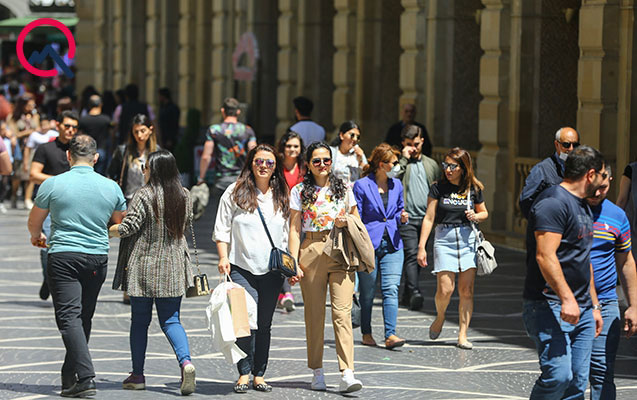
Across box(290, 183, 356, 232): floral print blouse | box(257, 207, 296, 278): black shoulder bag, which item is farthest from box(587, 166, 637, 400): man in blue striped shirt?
box(290, 183, 356, 232): floral print blouse

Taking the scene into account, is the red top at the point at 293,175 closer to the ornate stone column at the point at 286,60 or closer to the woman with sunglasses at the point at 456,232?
the woman with sunglasses at the point at 456,232

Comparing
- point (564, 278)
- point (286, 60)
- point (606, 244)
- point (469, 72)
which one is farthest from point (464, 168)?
point (286, 60)

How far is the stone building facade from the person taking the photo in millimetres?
15969

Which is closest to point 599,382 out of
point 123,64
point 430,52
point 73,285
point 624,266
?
point 624,266

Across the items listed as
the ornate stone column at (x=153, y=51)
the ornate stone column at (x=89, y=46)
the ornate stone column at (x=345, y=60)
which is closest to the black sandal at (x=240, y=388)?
the ornate stone column at (x=345, y=60)

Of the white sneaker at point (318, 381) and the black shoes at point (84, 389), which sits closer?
the black shoes at point (84, 389)

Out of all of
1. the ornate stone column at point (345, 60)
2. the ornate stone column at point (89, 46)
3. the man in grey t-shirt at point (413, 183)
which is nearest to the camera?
the man in grey t-shirt at point (413, 183)

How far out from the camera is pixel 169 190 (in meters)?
9.59

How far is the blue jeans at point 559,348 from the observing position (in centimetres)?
764

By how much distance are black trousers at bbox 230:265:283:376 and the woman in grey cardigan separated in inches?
13.7

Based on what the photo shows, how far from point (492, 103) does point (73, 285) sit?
1075 centimetres

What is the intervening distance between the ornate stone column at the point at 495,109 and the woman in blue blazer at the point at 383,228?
7.40 meters

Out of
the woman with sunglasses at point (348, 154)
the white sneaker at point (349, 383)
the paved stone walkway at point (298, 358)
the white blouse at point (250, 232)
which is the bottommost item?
the paved stone walkway at point (298, 358)

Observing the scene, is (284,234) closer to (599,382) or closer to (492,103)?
(599,382)
